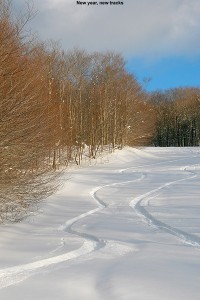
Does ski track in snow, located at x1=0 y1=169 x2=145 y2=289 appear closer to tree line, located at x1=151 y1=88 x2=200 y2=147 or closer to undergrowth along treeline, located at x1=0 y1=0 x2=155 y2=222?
undergrowth along treeline, located at x1=0 y1=0 x2=155 y2=222

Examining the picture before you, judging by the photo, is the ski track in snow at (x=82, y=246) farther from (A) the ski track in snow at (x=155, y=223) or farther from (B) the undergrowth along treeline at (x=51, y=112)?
(B) the undergrowth along treeline at (x=51, y=112)

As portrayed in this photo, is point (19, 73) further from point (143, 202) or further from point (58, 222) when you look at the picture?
point (143, 202)

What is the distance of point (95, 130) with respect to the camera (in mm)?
37719

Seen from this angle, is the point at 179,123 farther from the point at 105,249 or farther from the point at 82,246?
the point at 105,249

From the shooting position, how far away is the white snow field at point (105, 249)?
6.01 metres

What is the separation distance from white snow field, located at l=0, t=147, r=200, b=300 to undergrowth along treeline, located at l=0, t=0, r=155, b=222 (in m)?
1.33

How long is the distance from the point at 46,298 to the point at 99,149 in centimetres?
3293

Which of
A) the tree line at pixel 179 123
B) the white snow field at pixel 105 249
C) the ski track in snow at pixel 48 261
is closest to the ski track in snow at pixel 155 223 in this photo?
the white snow field at pixel 105 249

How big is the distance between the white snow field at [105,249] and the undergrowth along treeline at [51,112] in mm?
1331

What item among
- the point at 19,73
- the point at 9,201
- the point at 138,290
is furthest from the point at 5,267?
the point at 19,73

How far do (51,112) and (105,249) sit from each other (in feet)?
28.7

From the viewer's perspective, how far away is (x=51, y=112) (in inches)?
637

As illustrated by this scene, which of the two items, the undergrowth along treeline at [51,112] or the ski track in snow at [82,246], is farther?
the undergrowth along treeline at [51,112]

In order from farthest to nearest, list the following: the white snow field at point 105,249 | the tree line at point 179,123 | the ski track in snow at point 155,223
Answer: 1. the tree line at point 179,123
2. the ski track in snow at point 155,223
3. the white snow field at point 105,249
